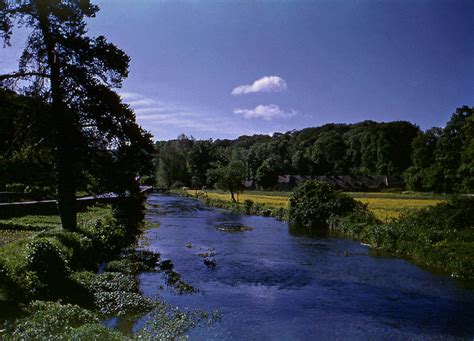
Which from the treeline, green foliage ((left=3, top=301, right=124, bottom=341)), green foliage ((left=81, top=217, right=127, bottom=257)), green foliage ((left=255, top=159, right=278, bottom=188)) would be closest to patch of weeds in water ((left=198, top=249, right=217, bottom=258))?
green foliage ((left=81, top=217, right=127, bottom=257))

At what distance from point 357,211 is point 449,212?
1067 centimetres

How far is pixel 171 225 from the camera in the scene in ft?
137

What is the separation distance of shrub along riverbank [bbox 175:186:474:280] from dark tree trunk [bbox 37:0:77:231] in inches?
803

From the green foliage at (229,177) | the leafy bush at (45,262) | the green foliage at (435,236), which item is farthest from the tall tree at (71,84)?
the green foliage at (229,177)

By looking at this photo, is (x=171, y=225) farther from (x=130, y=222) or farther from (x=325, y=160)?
(x=325, y=160)

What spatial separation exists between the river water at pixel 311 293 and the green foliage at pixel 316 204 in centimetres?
1204

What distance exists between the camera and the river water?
13719mm

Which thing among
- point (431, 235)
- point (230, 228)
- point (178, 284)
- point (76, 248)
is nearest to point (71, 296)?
point (76, 248)

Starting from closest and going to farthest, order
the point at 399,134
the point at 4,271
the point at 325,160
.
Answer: the point at 4,271
the point at 399,134
the point at 325,160

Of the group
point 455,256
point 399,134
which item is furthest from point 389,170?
point 455,256

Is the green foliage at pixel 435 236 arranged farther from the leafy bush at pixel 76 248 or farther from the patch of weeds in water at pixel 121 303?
the leafy bush at pixel 76 248

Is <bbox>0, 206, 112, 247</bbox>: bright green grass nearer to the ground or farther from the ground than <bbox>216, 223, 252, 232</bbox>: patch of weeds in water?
farther from the ground

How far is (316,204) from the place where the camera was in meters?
45.4

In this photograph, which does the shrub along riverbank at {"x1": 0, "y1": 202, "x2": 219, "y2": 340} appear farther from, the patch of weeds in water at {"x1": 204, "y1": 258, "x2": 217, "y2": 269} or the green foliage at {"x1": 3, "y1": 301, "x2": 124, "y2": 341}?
the patch of weeds in water at {"x1": 204, "y1": 258, "x2": 217, "y2": 269}
